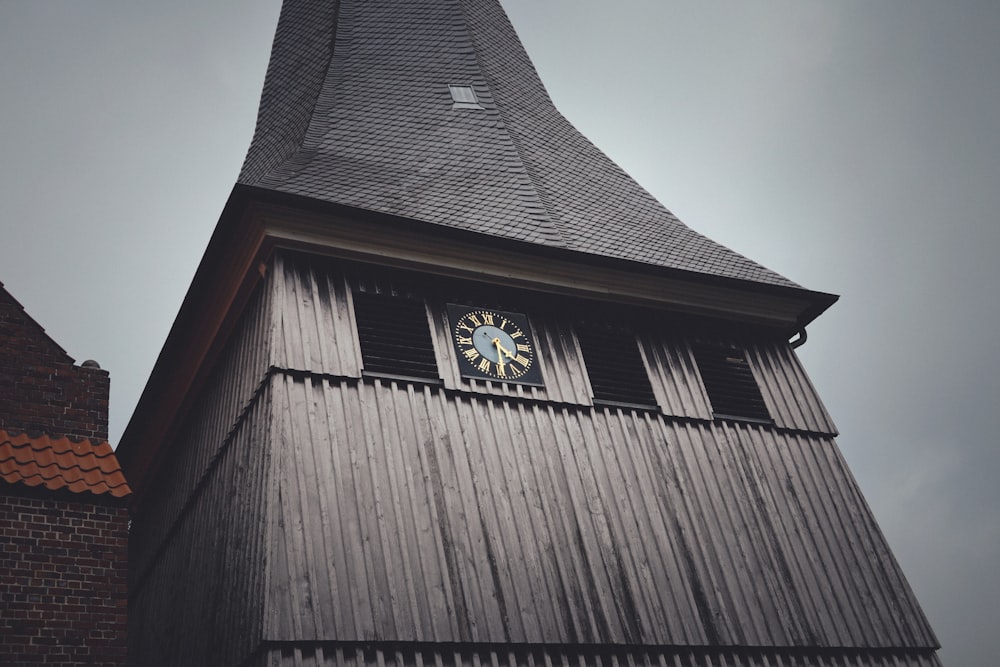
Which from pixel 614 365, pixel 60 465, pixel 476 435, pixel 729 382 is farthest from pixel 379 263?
pixel 729 382

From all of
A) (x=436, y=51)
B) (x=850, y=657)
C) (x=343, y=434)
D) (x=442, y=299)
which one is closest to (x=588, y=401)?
(x=442, y=299)

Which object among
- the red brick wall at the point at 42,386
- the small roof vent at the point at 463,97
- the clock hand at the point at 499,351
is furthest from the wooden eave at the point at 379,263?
the small roof vent at the point at 463,97

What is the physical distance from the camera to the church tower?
29.2 ft

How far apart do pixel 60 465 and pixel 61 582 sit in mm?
1074

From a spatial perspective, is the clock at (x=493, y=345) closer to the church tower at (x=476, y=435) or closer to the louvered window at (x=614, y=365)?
the church tower at (x=476, y=435)

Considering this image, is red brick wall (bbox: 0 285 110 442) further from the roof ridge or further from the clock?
the roof ridge

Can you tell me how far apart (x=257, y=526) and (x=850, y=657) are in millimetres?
6373

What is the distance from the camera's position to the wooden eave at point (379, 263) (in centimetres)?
1061

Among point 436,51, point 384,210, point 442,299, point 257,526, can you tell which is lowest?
point 257,526

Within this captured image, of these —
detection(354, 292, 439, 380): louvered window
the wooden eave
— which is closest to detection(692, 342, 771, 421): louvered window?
the wooden eave

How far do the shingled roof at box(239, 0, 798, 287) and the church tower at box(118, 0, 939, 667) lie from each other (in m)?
0.07

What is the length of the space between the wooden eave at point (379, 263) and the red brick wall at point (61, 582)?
3.33 metres

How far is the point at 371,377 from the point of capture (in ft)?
33.0

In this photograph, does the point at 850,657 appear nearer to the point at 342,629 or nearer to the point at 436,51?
the point at 342,629
